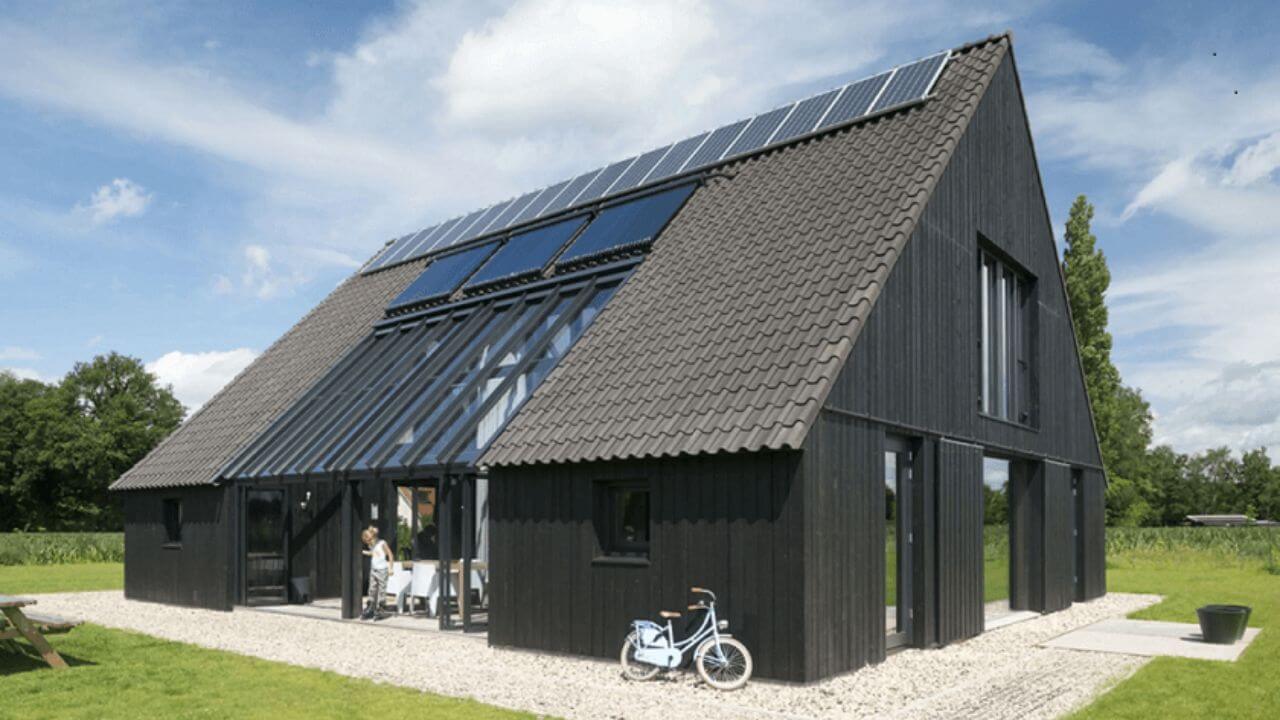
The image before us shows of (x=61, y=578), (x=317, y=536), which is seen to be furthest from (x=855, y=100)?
(x=61, y=578)

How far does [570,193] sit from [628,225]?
3768 millimetres

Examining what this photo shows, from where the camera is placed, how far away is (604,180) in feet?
61.0

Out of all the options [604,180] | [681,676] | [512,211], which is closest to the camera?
[681,676]

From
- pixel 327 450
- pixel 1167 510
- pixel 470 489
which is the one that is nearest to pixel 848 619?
pixel 470 489

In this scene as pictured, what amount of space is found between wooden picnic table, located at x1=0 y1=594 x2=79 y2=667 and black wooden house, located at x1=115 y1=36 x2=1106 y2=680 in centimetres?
436

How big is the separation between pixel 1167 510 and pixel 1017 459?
3248 inches

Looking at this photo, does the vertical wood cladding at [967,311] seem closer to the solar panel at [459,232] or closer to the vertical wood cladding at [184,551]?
the solar panel at [459,232]

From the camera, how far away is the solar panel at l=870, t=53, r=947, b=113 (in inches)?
565

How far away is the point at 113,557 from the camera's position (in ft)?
114

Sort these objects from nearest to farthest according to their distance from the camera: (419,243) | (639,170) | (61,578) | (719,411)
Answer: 1. (719,411)
2. (639,170)
3. (419,243)
4. (61,578)

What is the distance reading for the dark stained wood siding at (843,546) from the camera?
9.90 m

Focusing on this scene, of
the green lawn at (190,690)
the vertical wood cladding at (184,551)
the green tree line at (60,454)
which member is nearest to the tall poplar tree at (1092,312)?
the vertical wood cladding at (184,551)

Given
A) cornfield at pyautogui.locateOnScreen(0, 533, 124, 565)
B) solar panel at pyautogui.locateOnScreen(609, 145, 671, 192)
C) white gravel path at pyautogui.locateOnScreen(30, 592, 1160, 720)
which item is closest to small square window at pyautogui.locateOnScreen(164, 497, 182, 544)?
white gravel path at pyautogui.locateOnScreen(30, 592, 1160, 720)

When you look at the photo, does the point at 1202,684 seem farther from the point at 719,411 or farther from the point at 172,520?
the point at 172,520
